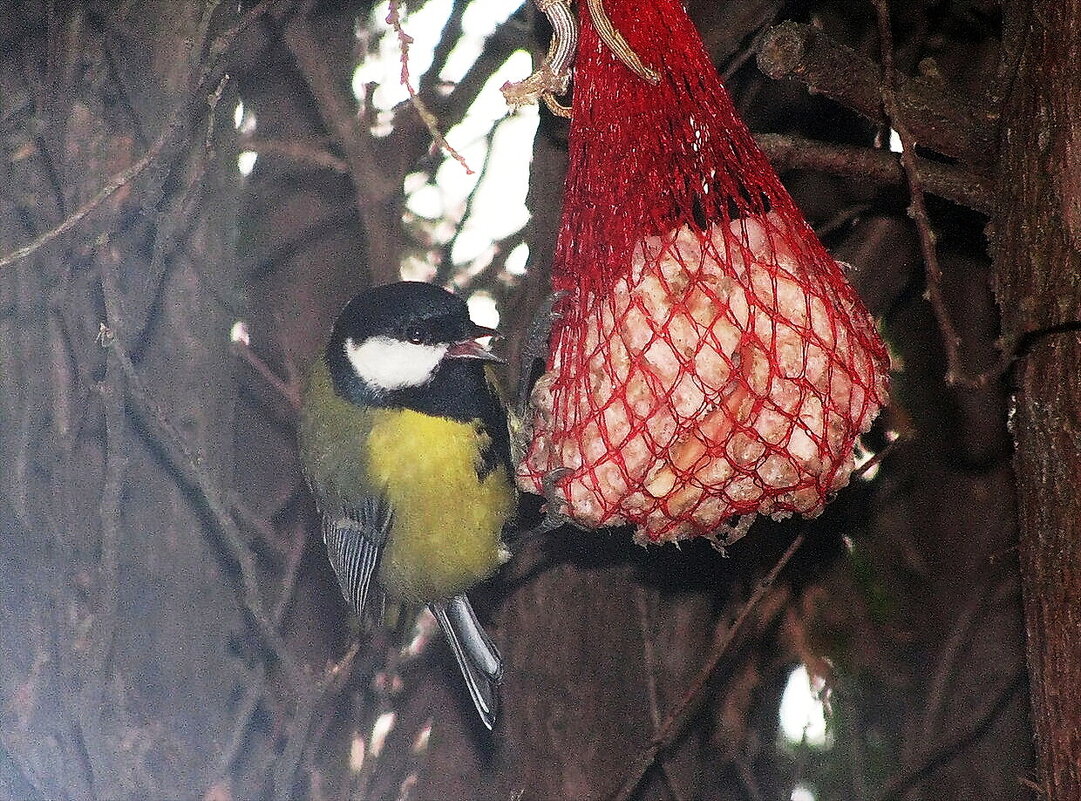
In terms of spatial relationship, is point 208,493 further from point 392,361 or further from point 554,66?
point 554,66

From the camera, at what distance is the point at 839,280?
2.94ft

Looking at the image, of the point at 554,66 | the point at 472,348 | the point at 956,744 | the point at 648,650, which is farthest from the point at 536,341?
the point at 956,744

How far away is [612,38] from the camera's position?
836mm

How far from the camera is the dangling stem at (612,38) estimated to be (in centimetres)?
83

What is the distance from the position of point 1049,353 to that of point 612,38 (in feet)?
1.49

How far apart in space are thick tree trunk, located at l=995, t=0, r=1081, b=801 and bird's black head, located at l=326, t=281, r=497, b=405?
0.49 metres

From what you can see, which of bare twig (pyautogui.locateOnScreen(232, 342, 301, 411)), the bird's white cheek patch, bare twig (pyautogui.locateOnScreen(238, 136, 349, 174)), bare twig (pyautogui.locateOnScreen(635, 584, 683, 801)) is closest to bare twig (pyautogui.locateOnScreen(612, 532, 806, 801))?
bare twig (pyautogui.locateOnScreen(635, 584, 683, 801))

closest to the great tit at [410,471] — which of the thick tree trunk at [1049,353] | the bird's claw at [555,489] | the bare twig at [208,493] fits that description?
the bare twig at [208,493]

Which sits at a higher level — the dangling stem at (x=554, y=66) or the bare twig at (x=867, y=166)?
the dangling stem at (x=554, y=66)

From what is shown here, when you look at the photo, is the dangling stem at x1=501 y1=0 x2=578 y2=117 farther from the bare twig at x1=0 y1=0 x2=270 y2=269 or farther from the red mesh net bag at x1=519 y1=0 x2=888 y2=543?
the bare twig at x1=0 y1=0 x2=270 y2=269

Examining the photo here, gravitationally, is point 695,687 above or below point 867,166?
below

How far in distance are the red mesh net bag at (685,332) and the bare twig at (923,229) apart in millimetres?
64

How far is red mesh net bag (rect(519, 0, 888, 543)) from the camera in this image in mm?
854

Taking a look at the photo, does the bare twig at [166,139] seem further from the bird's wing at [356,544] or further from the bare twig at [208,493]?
the bird's wing at [356,544]
